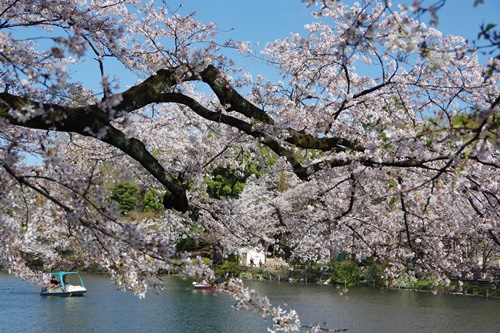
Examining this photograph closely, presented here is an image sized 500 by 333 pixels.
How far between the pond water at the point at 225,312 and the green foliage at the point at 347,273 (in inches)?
86.2

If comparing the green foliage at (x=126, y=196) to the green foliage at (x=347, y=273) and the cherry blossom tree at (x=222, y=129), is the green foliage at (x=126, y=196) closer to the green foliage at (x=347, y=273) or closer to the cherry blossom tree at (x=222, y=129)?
the green foliage at (x=347, y=273)

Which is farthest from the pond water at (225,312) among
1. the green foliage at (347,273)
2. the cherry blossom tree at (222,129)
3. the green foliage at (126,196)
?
the green foliage at (126,196)

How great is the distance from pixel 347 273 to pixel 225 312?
10248 mm

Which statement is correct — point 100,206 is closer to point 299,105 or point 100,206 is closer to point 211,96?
point 299,105

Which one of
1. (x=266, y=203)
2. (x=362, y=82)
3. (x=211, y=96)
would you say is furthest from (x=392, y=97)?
(x=266, y=203)

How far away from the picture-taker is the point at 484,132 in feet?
6.48

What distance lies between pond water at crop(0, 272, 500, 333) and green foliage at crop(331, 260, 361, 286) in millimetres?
2191

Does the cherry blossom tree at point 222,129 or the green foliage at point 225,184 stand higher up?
the green foliage at point 225,184

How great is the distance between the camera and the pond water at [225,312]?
14383 mm

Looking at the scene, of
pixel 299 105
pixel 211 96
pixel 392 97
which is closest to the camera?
pixel 299 105

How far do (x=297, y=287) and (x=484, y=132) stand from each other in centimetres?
2329

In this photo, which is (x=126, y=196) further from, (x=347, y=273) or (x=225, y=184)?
(x=347, y=273)

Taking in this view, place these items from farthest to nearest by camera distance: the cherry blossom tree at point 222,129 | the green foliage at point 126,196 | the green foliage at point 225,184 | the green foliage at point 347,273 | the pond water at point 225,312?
the green foliage at point 126,196 → the green foliage at point 225,184 → the green foliage at point 347,273 → the pond water at point 225,312 → the cherry blossom tree at point 222,129

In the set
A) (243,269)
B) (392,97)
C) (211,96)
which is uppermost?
(211,96)
